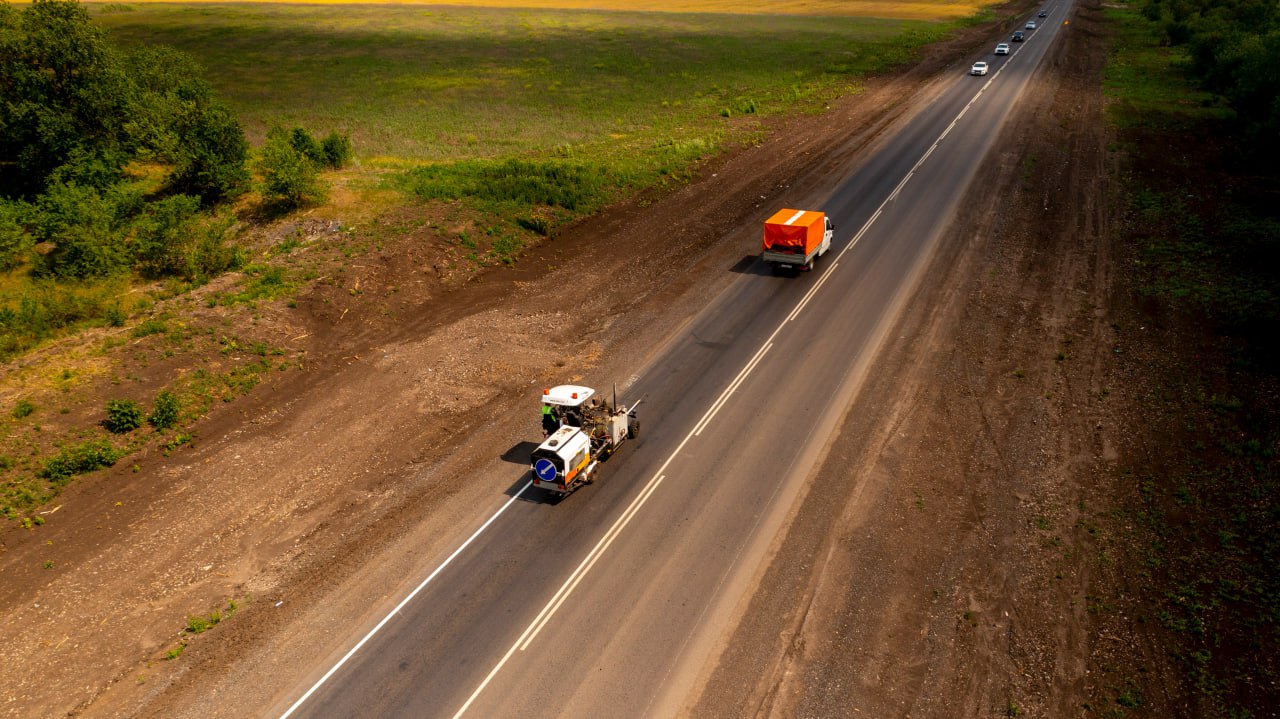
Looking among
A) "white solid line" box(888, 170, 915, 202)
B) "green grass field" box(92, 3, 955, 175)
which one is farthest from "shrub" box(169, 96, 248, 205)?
"white solid line" box(888, 170, 915, 202)

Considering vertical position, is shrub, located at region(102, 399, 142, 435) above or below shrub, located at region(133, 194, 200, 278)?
below

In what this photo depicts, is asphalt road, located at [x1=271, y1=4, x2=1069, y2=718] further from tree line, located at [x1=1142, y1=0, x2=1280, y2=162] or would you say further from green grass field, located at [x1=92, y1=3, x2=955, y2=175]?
tree line, located at [x1=1142, y1=0, x2=1280, y2=162]

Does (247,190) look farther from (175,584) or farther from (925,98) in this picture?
(925,98)

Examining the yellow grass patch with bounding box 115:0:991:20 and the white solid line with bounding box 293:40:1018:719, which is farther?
the yellow grass patch with bounding box 115:0:991:20

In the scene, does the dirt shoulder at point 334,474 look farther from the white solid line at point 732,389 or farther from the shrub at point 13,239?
the shrub at point 13,239

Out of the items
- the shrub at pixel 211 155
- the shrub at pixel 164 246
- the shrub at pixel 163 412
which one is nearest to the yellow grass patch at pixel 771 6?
the shrub at pixel 211 155
